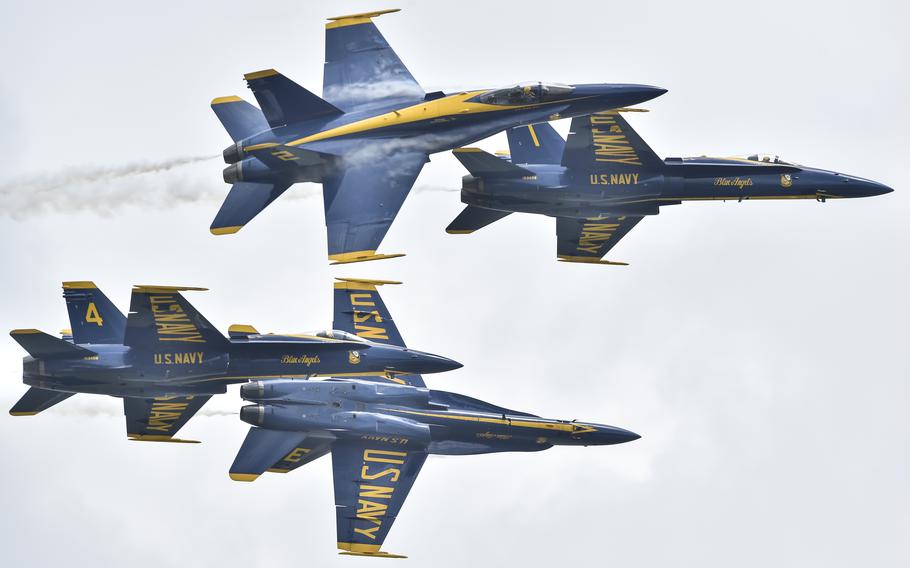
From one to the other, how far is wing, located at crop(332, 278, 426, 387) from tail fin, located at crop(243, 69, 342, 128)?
684 cm

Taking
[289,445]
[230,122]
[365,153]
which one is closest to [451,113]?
[365,153]

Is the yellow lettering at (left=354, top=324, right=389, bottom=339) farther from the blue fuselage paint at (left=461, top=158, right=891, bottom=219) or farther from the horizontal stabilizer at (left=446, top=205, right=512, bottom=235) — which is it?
the blue fuselage paint at (left=461, top=158, right=891, bottom=219)

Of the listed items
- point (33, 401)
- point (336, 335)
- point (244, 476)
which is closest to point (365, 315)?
point (336, 335)

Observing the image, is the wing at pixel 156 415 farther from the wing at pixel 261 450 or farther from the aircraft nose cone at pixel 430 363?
the aircraft nose cone at pixel 430 363

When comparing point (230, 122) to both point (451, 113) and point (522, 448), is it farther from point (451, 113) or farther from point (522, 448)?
point (522, 448)

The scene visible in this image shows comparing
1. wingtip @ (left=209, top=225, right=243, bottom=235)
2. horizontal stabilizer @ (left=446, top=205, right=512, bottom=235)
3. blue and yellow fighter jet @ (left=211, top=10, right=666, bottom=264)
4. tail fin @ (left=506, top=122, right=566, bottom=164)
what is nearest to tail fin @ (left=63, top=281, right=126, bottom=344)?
wingtip @ (left=209, top=225, right=243, bottom=235)

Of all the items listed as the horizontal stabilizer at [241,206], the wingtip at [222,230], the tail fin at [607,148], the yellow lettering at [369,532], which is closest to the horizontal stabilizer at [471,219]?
the tail fin at [607,148]

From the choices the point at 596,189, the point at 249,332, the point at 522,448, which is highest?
the point at 596,189

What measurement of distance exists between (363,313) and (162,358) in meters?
8.14

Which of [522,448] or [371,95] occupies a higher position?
[371,95]

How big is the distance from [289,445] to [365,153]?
30.0 feet

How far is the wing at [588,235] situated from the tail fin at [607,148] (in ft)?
6.30

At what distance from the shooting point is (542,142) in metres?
65.5

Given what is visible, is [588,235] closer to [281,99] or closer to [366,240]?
[366,240]
